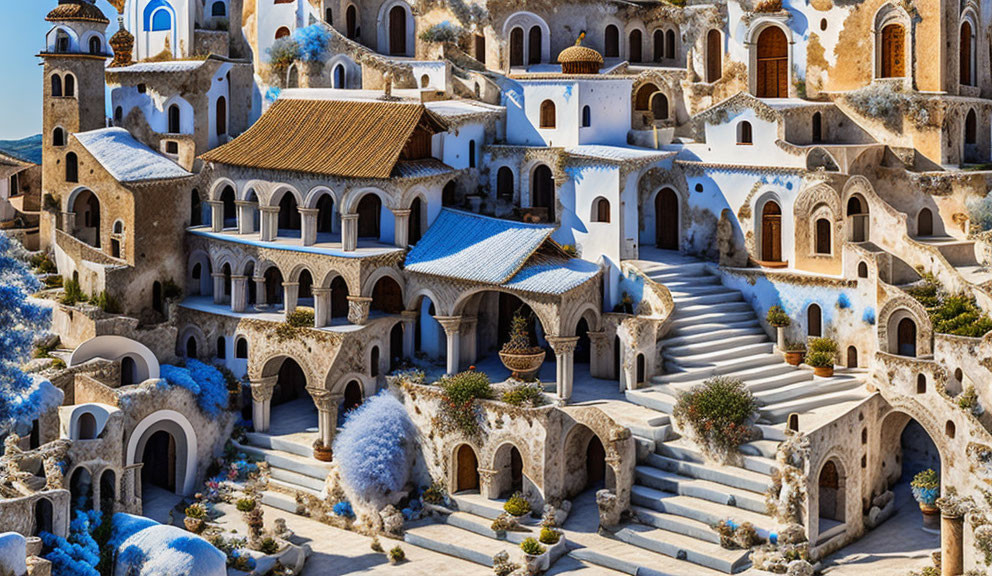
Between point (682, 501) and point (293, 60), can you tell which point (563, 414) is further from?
point (293, 60)

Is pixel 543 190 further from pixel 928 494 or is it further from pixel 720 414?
pixel 928 494

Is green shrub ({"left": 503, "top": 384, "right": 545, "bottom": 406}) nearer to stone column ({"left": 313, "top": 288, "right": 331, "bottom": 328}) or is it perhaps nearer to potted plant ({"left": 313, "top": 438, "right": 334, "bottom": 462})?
potted plant ({"left": 313, "top": 438, "right": 334, "bottom": 462})

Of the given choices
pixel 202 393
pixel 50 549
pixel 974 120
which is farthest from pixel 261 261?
pixel 974 120

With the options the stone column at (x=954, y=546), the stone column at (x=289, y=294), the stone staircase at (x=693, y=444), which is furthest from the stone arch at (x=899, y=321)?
the stone column at (x=289, y=294)

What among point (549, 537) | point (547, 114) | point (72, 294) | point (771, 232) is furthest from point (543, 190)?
point (72, 294)

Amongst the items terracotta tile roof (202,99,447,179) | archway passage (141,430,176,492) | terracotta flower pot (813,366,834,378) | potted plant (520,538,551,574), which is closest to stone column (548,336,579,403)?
potted plant (520,538,551,574)
